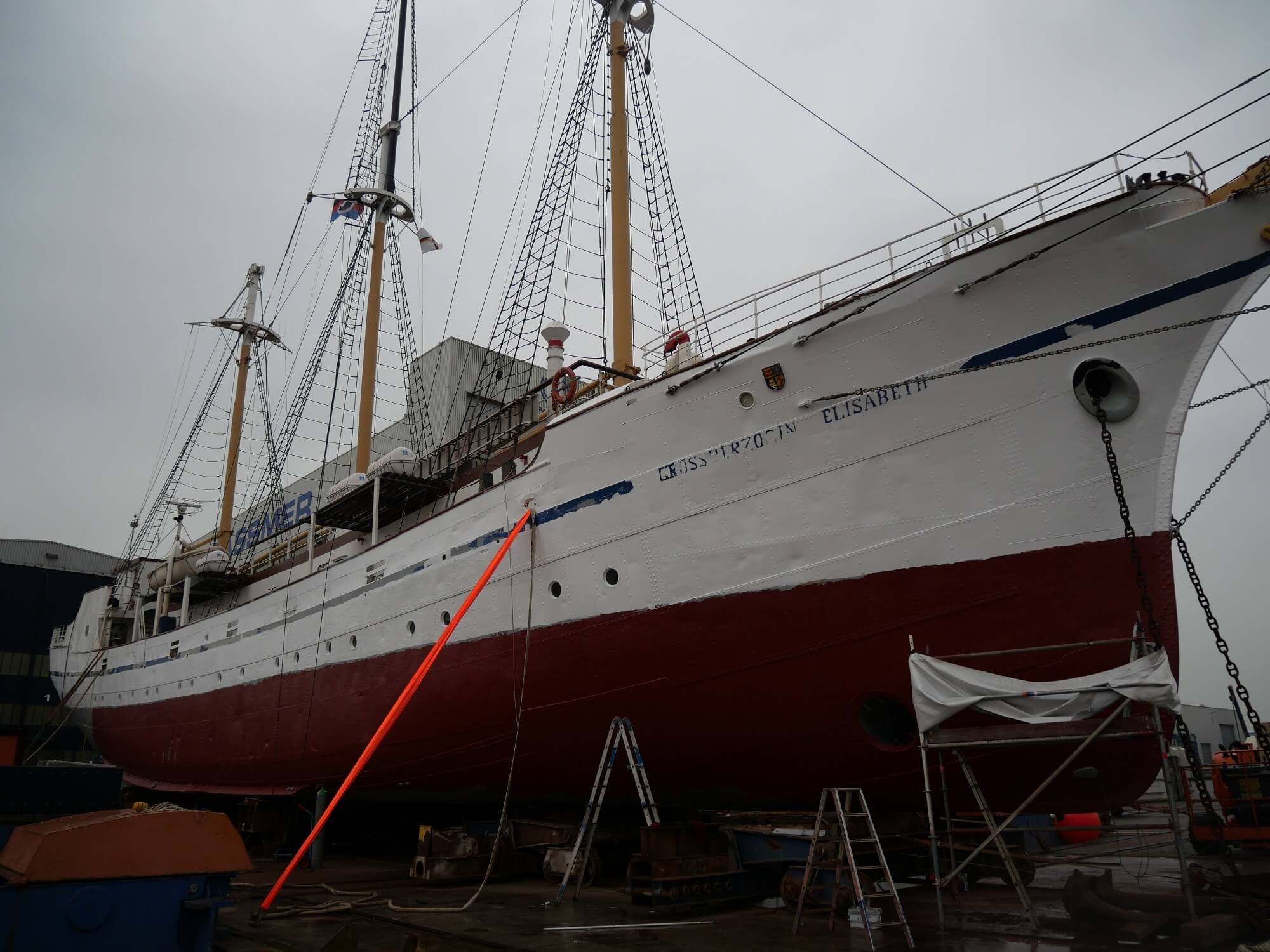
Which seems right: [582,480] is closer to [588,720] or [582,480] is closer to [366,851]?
[588,720]

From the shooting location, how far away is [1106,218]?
22.2ft

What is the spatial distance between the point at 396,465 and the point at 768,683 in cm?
713

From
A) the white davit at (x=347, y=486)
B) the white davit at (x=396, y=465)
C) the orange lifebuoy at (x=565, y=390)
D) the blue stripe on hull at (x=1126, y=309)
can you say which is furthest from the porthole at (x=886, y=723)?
the white davit at (x=347, y=486)

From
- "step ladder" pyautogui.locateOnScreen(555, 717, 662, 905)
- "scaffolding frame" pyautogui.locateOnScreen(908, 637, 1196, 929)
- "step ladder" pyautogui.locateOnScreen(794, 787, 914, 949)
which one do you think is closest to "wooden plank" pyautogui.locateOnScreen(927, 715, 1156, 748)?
"scaffolding frame" pyautogui.locateOnScreen(908, 637, 1196, 929)

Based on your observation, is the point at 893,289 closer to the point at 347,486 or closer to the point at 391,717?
the point at 391,717

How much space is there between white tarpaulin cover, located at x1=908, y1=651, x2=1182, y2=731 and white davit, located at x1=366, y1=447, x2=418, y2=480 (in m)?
8.39

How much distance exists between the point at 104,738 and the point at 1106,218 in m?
25.8

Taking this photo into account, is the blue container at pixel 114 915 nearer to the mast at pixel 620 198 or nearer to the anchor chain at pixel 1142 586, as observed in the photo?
the anchor chain at pixel 1142 586

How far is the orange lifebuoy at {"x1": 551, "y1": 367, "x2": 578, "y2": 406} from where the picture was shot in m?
10.3

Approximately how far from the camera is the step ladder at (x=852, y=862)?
6.25 m

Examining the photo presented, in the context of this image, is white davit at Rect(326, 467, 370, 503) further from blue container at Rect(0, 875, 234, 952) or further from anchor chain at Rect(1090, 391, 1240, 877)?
anchor chain at Rect(1090, 391, 1240, 877)

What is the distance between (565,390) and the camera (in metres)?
→ 10.5

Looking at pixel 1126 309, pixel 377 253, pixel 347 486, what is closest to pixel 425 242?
pixel 377 253

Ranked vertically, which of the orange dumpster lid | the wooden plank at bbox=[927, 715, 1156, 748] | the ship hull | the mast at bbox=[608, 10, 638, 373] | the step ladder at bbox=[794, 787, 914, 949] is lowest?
the step ladder at bbox=[794, 787, 914, 949]
